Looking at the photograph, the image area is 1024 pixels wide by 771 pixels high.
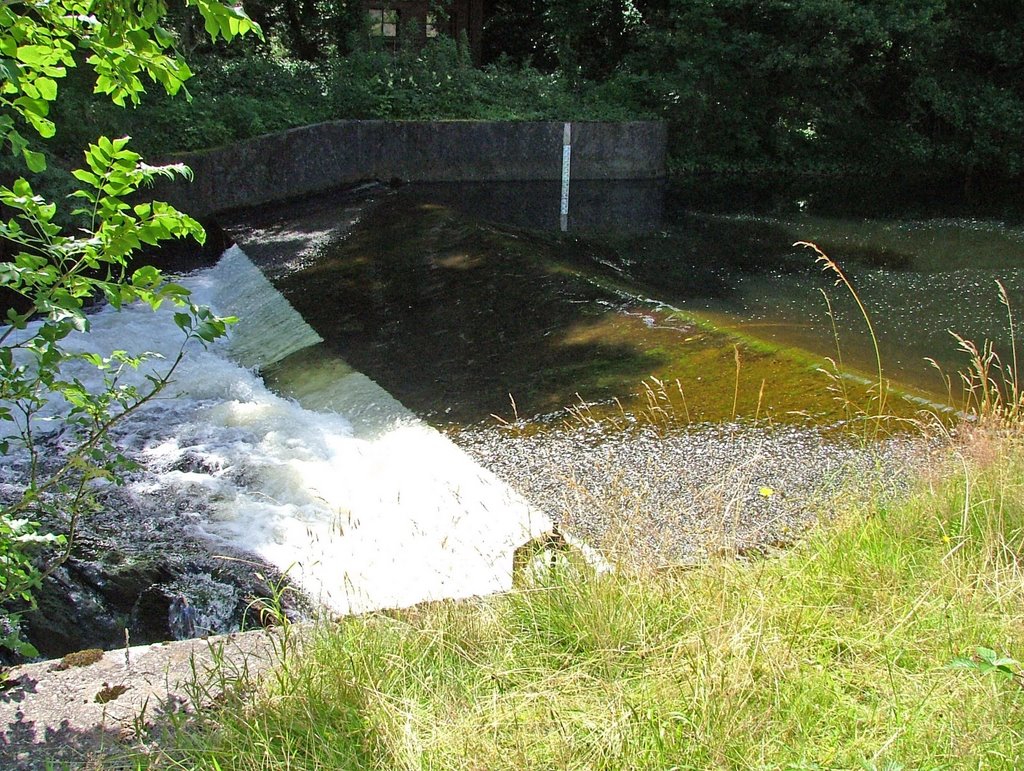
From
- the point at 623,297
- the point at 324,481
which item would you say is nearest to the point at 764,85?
the point at 623,297

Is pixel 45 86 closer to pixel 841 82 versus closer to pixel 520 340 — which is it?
pixel 520 340

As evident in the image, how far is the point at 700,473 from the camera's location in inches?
191

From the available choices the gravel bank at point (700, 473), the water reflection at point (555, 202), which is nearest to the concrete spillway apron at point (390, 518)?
the gravel bank at point (700, 473)

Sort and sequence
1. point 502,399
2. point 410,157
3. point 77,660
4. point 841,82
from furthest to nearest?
1. point 841,82
2. point 410,157
3. point 502,399
4. point 77,660

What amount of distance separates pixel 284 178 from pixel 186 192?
1.81 m

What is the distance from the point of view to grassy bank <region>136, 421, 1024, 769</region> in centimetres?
230

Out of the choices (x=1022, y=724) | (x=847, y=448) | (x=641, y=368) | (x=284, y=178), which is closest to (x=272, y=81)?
(x=284, y=178)

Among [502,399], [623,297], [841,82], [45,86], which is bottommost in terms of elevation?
[502,399]

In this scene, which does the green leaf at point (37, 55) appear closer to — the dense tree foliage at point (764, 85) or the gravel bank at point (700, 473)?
the gravel bank at point (700, 473)

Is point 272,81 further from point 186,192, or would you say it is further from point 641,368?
point 641,368

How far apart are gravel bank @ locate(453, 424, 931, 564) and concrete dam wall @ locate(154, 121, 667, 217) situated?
8062mm

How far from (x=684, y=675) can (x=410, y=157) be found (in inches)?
517

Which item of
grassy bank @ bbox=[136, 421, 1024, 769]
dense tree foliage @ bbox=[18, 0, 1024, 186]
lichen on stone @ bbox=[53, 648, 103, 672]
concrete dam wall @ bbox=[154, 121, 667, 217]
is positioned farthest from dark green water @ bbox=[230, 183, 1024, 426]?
dense tree foliage @ bbox=[18, 0, 1024, 186]

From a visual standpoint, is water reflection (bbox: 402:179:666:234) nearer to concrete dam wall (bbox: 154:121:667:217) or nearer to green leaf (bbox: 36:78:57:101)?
concrete dam wall (bbox: 154:121:667:217)
